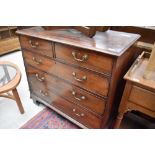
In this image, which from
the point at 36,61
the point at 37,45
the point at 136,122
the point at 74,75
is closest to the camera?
the point at 74,75

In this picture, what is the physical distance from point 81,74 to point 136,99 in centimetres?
41

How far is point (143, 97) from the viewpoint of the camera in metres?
0.92

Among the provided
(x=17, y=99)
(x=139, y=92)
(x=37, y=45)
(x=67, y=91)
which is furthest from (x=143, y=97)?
(x=17, y=99)

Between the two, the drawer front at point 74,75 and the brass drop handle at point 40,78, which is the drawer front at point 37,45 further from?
the brass drop handle at point 40,78

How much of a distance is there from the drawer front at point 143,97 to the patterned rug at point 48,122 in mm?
751

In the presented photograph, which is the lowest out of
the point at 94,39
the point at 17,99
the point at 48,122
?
the point at 48,122

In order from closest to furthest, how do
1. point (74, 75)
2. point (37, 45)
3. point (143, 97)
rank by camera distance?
point (143, 97), point (74, 75), point (37, 45)

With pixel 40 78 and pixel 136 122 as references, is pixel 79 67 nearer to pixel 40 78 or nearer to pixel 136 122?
pixel 40 78

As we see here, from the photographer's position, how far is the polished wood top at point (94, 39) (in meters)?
0.86

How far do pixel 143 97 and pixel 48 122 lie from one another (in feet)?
3.34

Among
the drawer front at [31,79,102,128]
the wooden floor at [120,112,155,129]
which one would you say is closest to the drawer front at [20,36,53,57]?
the drawer front at [31,79,102,128]

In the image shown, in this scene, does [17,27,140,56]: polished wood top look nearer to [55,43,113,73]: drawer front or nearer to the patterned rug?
[55,43,113,73]: drawer front

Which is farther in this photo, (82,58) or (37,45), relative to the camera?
(37,45)

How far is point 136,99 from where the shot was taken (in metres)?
0.96
